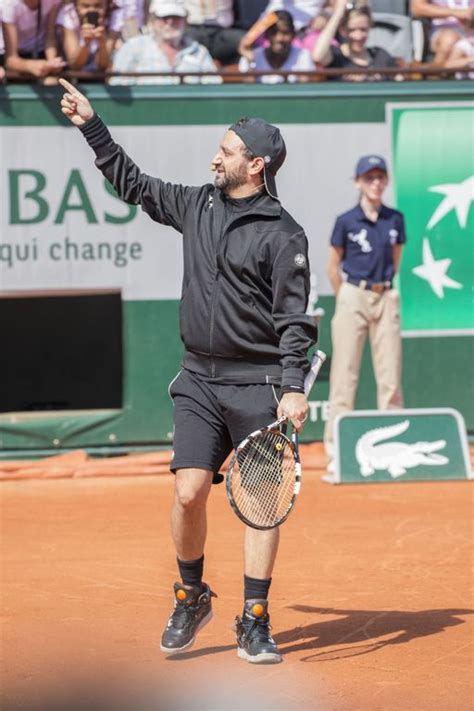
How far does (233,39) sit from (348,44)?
1052 mm

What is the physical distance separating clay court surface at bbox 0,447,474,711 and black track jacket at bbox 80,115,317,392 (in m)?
1.16

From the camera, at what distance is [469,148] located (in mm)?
11508

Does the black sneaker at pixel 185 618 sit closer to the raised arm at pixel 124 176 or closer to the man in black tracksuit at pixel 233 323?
the man in black tracksuit at pixel 233 323

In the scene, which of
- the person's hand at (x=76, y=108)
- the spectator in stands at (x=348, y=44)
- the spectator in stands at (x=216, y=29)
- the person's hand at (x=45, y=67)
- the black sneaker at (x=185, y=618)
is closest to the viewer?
the person's hand at (x=76, y=108)

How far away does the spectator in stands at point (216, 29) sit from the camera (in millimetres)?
11906

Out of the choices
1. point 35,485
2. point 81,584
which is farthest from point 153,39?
point 81,584

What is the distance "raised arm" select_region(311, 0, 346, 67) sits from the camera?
38.4 ft

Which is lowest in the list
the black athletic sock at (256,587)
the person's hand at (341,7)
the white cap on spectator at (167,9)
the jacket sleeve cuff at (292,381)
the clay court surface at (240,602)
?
the clay court surface at (240,602)

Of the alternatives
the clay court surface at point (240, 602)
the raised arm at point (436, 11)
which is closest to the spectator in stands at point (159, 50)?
the raised arm at point (436, 11)

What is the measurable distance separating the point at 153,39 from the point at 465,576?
20.3 feet

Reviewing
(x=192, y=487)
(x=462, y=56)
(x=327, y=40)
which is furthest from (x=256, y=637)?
(x=462, y=56)

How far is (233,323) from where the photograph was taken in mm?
5191

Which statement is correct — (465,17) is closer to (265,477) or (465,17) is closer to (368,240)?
(368,240)

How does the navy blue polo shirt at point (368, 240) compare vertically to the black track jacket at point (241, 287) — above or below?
above
